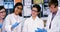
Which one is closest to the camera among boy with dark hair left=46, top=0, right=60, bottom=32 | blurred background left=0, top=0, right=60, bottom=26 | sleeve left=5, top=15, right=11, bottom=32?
boy with dark hair left=46, top=0, right=60, bottom=32

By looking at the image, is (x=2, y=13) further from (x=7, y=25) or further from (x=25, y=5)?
(x=25, y=5)

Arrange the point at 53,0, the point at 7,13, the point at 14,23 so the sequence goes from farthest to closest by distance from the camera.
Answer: the point at 7,13
the point at 14,23
the point at 53,0

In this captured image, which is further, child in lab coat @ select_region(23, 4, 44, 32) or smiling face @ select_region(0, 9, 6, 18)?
smiling face @ select_region(0, 9, 6, 18)

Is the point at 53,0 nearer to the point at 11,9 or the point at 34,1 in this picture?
the point at 34,1

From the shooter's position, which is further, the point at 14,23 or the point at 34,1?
the point at 34,1

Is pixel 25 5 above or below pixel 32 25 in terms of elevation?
above

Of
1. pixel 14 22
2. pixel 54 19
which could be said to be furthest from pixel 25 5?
pixel 54 19

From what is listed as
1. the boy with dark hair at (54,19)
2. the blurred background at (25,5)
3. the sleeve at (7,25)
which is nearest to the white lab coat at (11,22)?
the sleeve at (7,25)

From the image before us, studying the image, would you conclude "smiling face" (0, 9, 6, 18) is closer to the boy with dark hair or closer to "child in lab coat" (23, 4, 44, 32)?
"child in lab coat" (23, 4, 44, 32)

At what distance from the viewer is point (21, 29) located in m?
1.98

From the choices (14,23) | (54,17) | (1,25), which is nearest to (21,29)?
(14,23)

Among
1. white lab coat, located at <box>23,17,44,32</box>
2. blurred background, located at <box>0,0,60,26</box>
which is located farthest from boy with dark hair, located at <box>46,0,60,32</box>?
blurred background, located at <box>0,0,60,26</box>

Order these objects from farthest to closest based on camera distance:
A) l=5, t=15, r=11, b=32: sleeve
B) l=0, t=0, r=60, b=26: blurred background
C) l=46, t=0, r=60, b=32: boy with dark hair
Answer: l=0, t=0, r=60, b=26: blurred background, l=5, t=15, r=11, b=32: sleeve, l=46, t=0, r=60, b=32: boy with dark hair

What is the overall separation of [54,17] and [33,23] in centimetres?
23
